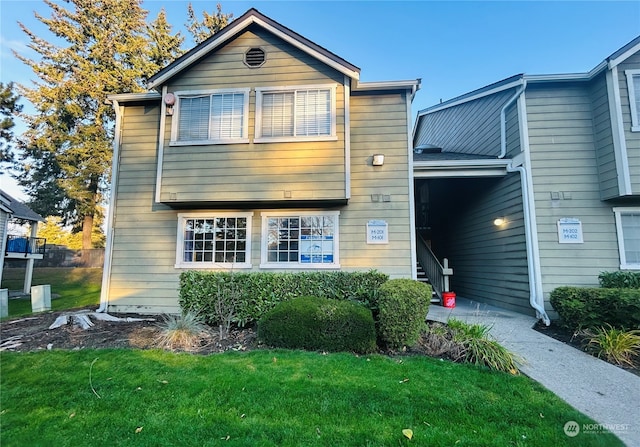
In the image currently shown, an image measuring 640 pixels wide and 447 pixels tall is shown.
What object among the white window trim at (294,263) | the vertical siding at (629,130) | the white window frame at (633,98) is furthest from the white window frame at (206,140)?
the white window frame at (633,98)

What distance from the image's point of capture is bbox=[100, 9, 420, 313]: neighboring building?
23.7 ft

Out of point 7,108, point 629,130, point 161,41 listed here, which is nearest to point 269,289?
point 629,130

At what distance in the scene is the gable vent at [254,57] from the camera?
7.58 m

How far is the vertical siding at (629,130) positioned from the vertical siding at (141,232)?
10509 millimetres

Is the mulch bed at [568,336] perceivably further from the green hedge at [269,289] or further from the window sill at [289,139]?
the window sill at [289,139]

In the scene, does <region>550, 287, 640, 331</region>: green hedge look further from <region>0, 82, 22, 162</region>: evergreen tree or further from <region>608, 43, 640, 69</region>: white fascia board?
<region>0, 82, 22, 162</region>: evergreen tree

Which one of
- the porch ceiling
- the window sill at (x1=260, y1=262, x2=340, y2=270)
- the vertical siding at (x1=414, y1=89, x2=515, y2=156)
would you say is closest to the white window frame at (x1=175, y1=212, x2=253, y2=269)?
the window sill at (x1=260, y1=262, x2=340, y2=270)

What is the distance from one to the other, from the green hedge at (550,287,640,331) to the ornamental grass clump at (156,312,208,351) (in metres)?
6.81

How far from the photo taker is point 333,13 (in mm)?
10250

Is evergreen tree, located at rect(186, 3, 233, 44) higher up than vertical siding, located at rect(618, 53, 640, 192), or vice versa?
evergreen tree, located at rect(186, 3, 233, 44)

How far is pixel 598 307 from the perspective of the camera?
5527 mm

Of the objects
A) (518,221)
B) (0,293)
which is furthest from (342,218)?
(0,293)

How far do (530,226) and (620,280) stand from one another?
1.97 m

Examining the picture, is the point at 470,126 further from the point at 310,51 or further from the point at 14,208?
the point at 14,208
